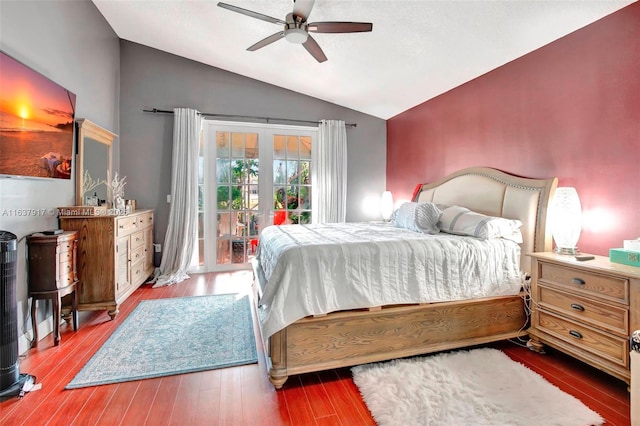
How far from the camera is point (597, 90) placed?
90.3 inches

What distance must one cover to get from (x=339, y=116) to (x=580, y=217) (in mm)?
3648

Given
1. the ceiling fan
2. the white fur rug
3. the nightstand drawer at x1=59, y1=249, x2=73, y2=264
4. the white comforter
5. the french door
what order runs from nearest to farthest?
the white fur rug → the white comforter → the ceiling fan → the nightstand drawer at x1=59, y1=249, x2=73, y2=264 → the french door

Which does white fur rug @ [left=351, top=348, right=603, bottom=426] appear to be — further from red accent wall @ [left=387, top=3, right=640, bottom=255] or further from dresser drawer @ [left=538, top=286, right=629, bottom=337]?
red accent wall @ [left=387, top=3, right=640, bottom=255]

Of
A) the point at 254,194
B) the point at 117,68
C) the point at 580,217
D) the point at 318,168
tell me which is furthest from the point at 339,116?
the point at 580,217

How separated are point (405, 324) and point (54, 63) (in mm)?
3645

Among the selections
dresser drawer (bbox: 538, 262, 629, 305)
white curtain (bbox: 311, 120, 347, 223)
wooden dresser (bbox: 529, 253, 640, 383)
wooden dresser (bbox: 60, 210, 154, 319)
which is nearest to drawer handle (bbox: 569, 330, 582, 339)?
wooden dresser (bbox: 529, 253, 640, 383)

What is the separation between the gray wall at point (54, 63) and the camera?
220 centimetres

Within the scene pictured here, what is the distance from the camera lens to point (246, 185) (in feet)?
→ 15.6

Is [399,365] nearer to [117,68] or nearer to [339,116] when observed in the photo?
[339,116]

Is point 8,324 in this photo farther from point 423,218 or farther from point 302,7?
point 423,218

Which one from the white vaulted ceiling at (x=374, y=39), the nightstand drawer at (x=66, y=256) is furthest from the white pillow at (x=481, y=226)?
the nightstand drawer at (x=66, y=256)

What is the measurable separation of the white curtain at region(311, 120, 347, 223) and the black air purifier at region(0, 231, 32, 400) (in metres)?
3.58

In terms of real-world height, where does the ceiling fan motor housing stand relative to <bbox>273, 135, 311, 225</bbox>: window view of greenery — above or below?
above

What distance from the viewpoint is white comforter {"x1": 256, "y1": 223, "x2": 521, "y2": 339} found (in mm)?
1888
